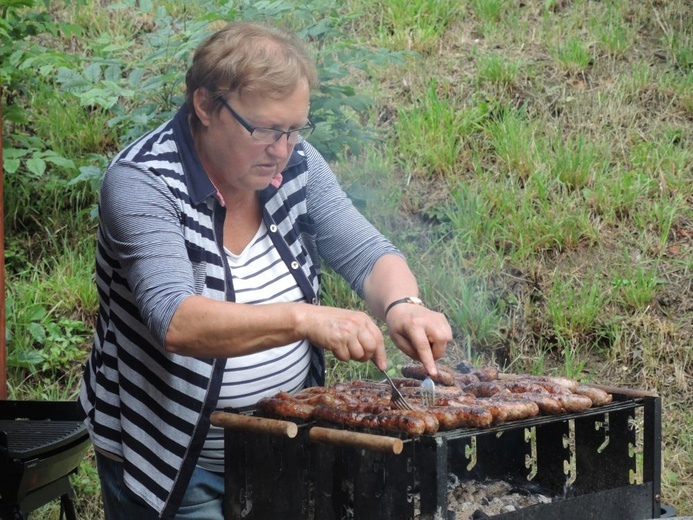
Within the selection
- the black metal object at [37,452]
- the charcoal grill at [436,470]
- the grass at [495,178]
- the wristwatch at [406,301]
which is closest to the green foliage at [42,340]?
the grass at [495,178]

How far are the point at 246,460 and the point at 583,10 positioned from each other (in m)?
5.95

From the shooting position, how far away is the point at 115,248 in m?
2.62

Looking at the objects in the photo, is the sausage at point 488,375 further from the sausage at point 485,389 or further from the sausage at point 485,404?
the sausage at point 485,404

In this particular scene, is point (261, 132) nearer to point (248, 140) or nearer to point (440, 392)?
point (248, 140)

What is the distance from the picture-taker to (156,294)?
247 centimetres

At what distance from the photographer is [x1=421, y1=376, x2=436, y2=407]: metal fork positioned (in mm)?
→ 2756

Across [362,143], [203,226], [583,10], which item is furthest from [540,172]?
[203,226]

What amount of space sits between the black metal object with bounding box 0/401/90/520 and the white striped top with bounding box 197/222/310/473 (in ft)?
2.85

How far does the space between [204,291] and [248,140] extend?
1.52ft

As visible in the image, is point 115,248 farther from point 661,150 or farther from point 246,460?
point 661,150

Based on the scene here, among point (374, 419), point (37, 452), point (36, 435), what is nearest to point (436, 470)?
point (374, 419)

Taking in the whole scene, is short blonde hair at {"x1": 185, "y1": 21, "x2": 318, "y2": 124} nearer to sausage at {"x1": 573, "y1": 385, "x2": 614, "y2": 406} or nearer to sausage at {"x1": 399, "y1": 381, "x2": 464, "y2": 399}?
sausage at {"x1": 399, "y1": 381, "x2": 464, "y2": 399}

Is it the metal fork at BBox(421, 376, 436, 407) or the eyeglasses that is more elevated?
the eyeglasses

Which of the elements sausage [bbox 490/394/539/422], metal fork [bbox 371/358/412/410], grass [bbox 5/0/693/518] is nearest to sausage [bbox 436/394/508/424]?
sausage [bbox 490/394/539/422]
